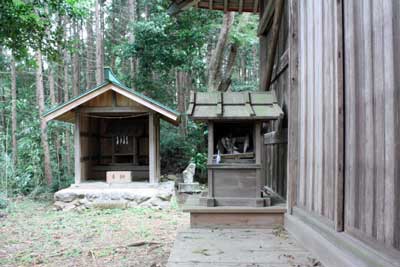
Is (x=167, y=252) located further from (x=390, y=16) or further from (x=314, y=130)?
(x=390, y=16)

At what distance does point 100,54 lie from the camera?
14.4m

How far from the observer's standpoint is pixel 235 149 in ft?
13.9

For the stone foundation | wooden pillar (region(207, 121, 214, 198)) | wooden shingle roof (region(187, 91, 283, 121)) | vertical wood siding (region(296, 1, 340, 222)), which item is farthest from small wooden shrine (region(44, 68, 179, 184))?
vertical wood siding (region(296, 1, 340, 222))

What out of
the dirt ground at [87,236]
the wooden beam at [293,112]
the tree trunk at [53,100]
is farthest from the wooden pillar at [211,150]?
the tree trunk at [53,100]

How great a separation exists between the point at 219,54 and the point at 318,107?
7821 millimetres

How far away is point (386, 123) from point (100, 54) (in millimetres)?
13938

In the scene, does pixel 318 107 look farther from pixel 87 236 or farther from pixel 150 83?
pixel 150 83

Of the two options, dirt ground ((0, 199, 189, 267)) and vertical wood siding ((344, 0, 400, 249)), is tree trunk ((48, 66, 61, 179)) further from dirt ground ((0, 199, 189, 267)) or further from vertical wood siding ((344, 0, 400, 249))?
vertical wood siding ((344, 0, 400, 249))

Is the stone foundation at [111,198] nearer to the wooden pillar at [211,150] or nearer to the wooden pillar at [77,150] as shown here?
the wooden pillar at [77,150]

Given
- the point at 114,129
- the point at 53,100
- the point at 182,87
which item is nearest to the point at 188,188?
the point at 114,129

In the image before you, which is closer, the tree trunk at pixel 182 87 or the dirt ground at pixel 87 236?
the dirt ground at pixel 87 236

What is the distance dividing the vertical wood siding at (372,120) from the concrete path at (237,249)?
2.39ft

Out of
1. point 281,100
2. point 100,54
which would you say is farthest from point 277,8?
point 100,54

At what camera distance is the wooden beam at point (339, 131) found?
2342 mm
